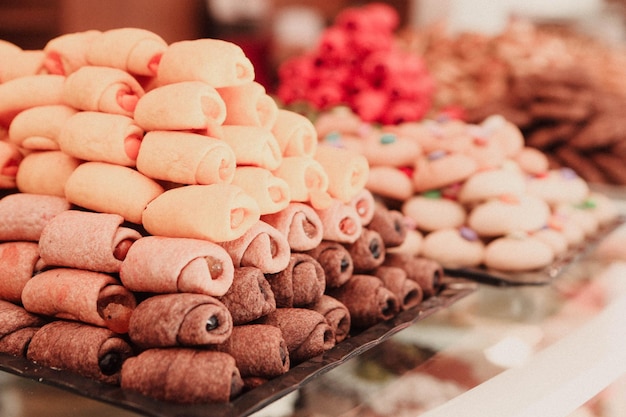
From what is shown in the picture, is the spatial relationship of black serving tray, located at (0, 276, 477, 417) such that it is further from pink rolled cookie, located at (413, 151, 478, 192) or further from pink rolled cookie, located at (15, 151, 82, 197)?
pink rolled cookie, located at (413, 151, 478, 192)

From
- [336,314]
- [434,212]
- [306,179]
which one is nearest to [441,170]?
[434,212]

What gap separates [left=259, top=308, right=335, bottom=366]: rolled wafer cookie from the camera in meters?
1.21

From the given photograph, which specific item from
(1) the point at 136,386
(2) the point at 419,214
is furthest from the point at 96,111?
(2) the point at 419,214

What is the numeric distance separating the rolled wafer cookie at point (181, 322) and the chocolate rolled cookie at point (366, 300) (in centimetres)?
38

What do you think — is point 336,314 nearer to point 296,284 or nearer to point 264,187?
point 296,284

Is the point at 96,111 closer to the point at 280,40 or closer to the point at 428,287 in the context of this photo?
the point at 428,287

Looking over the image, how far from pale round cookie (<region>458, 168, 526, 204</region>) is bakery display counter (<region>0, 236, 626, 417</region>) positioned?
1.04 feet

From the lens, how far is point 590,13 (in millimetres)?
7312

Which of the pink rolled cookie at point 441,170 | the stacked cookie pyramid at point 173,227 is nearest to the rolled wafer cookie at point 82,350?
the stacked cookie pyramid at point 173,227

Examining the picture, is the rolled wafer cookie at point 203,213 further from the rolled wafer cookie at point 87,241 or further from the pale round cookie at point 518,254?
the pale round cookie at point 518,254

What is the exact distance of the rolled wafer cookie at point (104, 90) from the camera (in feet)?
4.37

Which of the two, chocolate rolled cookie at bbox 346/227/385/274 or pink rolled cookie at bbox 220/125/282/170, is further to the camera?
chocolate rolled cookie at bbox 346/227/385/274

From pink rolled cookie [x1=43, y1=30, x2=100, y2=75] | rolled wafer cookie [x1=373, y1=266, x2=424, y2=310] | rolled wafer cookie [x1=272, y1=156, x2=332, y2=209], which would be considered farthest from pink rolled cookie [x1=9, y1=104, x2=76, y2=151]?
rolled wafer cookie [x1=373, y1=266, x2=424, y2=310]

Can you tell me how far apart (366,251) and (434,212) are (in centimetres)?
56
